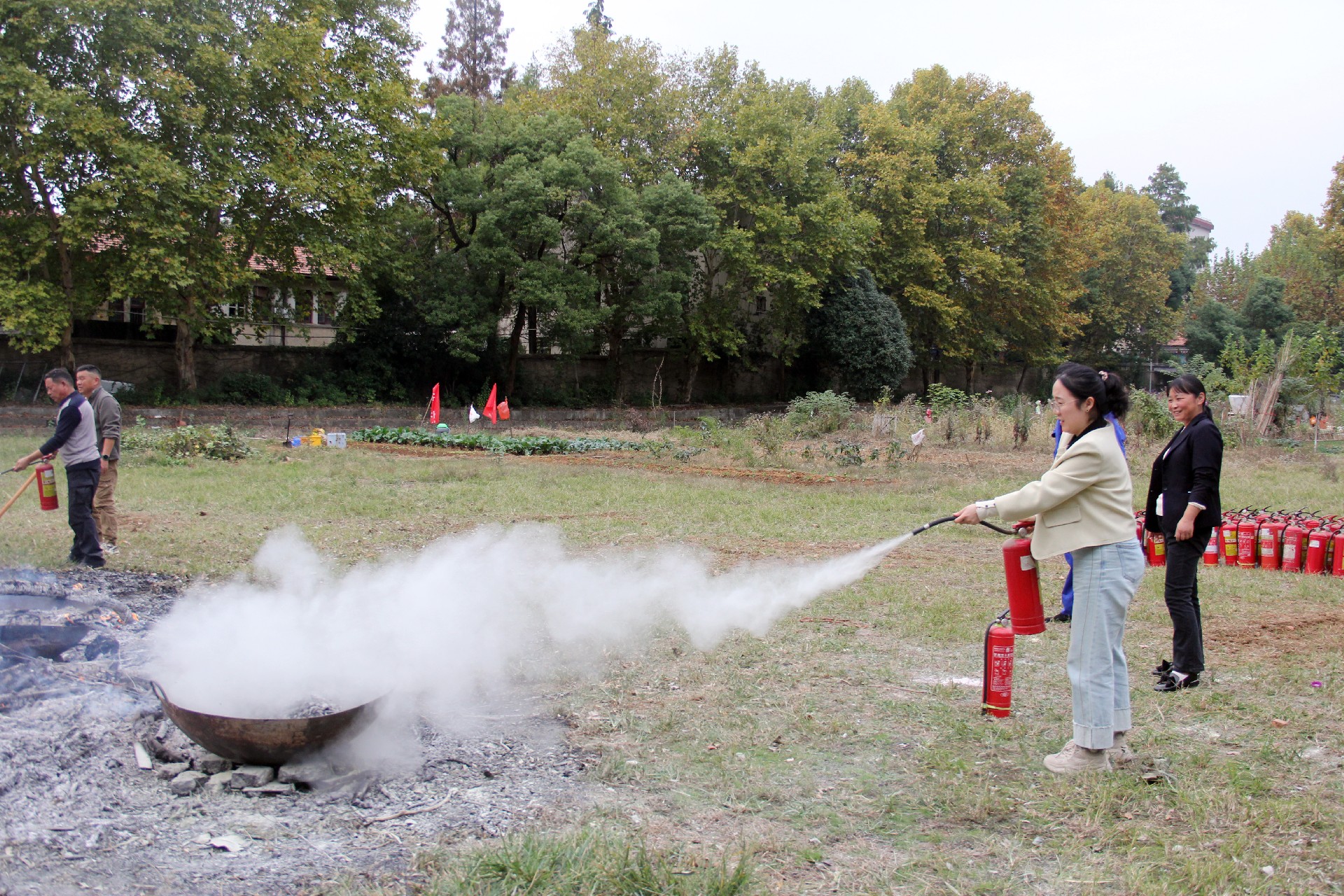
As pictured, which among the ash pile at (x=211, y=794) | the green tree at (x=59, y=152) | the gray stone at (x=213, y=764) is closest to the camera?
the ash pile at (x=211, y=794)

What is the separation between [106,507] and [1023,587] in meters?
8.84

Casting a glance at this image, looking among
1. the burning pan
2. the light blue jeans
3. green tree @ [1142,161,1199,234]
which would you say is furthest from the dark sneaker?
green tree @ [1142,161,1199,234]

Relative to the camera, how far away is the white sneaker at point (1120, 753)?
4434 millimetres

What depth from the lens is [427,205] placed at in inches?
1308

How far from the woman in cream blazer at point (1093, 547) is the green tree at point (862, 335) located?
34.5 meters

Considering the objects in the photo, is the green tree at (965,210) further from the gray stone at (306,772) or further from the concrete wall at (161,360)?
the gray stone at (306,772)

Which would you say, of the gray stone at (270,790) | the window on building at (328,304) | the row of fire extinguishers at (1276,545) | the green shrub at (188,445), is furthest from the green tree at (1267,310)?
the gray stone at (270,790)

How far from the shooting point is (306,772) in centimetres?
419

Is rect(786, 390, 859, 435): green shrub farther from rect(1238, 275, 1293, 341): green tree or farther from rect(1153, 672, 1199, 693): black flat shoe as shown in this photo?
rect(1238, 275, 1293, 341): green tree

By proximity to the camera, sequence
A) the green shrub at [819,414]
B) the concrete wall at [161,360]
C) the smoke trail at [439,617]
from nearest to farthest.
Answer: the smoke trail at [439,617] → the green shrub at [819,414] → the concrete wall at [161,360]

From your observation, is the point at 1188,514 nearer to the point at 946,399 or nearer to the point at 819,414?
the point at 819,414

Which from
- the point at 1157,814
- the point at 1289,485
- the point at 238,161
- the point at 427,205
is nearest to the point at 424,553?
the point at 1157,814

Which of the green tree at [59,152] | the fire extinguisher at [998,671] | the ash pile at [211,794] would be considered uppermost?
the green tree at [59,152]

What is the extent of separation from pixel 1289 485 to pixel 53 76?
94.2 feet
